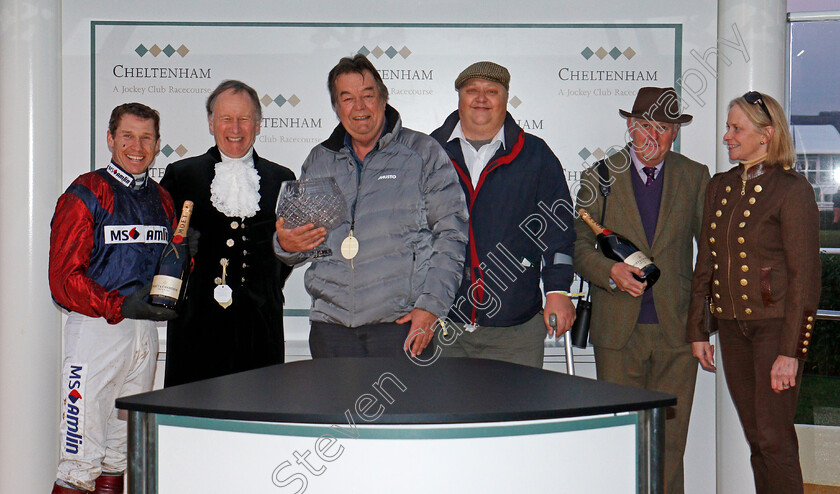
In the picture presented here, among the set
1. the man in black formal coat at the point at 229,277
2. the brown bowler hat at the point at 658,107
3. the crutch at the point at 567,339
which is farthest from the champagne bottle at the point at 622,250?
the man in black formal coat at the point at 229,277

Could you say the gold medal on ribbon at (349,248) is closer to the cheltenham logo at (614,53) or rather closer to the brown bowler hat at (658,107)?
the brown bowler hat at (658,107)

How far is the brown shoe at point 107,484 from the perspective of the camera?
3432 millimetres

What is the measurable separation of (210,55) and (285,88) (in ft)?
1.39

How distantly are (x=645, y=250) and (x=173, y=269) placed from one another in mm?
2004

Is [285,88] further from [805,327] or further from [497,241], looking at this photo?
[805,327]

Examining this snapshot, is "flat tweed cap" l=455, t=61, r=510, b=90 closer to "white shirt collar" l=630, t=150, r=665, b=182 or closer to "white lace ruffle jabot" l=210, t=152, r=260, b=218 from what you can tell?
"white shirt collar" l=630, t=150, r=665, b=182

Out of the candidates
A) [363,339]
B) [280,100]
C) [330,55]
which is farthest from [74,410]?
[330,55]

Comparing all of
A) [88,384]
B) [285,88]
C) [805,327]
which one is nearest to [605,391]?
[805,327]

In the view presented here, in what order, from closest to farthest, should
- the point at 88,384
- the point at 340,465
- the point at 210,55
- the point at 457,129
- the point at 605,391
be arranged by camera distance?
1. the point at 340,465
2. the point at 605,391
3. the point at 88,384
4. the point at 457,129
5. the point at 210,55

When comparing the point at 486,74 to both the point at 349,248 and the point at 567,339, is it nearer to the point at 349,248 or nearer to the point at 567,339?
the point at 349,248

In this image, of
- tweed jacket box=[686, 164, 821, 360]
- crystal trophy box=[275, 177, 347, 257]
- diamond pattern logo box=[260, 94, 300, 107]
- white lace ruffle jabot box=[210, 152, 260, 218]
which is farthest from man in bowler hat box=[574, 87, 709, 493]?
diamond pattern logo box=[260, 94, 300, 107]

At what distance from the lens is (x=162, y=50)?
13.8 feet

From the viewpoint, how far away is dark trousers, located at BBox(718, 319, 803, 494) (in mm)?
3145

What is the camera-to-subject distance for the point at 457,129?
141 inches
